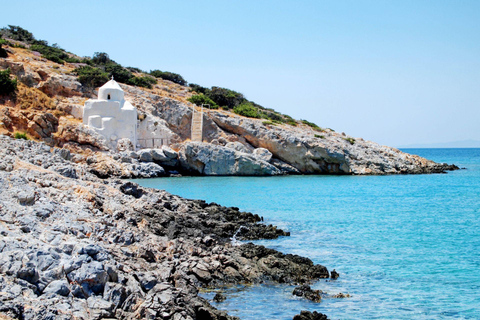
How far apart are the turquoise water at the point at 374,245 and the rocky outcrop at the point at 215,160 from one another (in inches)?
297

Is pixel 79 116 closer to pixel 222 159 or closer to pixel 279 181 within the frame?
pixel 222 159

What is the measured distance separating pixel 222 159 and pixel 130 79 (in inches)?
786

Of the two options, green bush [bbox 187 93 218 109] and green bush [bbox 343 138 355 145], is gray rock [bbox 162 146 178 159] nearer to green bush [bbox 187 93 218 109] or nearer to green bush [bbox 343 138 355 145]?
green bush [bbox 187 93 218 109]

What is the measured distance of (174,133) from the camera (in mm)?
46062

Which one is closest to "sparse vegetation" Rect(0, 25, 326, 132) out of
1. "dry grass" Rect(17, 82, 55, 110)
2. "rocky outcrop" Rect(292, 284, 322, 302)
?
"dry grass" Rect(17, 82, 55, 110)

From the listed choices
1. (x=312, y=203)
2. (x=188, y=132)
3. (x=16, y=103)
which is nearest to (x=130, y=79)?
(x=188, y=132)

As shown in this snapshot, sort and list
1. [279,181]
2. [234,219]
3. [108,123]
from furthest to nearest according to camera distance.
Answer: [108,123]
[279,181]
[234,219]

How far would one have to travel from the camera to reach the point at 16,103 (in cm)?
4031

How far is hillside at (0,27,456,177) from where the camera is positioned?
39.1 meters

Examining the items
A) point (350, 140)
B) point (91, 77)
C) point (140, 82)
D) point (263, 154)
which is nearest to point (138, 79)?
point (140, 82)

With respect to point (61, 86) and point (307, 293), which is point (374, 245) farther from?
point (61, 86)

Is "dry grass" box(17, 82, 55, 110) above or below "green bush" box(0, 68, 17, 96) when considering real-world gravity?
below

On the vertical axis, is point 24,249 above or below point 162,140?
below

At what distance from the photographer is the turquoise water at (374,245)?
1010 cm
